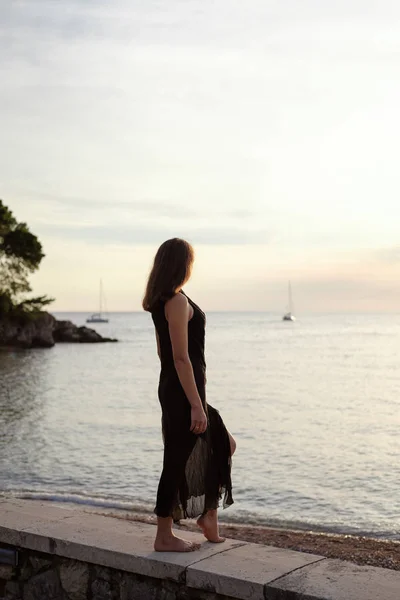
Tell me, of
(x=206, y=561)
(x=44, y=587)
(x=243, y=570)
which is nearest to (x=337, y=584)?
(x=243, y=570)

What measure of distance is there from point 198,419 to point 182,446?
186mm

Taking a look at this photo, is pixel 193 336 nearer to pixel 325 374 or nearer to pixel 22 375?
pixel 22 375

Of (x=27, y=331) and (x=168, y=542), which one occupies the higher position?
(x=27, y=331)

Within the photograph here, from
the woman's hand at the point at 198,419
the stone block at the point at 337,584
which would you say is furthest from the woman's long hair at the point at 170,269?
the stone block at the point at 337,584

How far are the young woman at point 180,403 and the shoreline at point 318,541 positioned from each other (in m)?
2.75

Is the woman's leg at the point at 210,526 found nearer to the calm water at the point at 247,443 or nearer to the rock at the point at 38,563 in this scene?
the rock at the point at 38,563

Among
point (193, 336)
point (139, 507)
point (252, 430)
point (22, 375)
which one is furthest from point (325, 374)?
point (193, 336)

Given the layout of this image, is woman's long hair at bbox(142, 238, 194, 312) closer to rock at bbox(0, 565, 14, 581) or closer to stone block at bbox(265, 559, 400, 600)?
stone block at bbox(265, 559, 400, 600)

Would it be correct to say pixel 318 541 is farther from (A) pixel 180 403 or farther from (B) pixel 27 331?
(B) pixel 27 331

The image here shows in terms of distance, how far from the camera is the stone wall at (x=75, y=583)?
157 inches

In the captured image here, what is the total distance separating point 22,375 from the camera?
3650 cm

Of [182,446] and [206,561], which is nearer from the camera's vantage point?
[206,561]

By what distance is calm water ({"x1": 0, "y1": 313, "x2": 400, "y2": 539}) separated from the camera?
10.7m

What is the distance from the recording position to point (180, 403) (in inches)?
167
